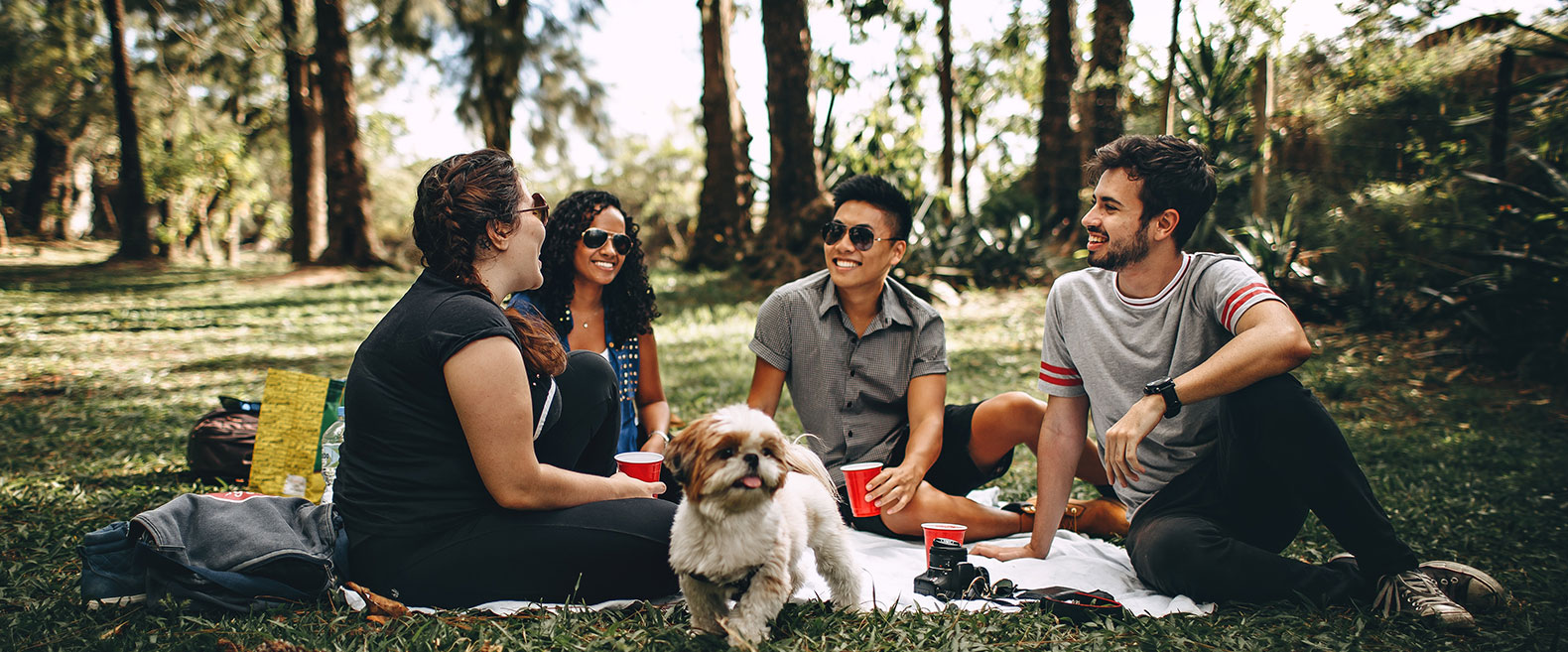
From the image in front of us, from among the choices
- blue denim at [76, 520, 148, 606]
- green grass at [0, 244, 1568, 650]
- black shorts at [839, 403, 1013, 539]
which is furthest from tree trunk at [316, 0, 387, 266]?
black shorts at [839, 403, 1013, 539]

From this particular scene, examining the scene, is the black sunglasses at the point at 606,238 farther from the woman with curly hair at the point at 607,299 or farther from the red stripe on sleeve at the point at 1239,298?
the red stripe on sleeve at the point at 1239,298

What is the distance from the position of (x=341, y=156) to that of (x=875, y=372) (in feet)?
52.9

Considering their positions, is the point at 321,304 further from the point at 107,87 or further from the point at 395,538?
the point at 107,87

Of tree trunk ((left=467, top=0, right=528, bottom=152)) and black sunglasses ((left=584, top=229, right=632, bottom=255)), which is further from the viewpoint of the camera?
tree trunk ((left=467, top=0, right=528, bottom=152))

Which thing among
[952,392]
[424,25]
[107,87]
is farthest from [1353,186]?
[107,87]

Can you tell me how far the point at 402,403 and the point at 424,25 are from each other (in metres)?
18.1

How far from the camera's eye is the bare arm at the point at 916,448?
10.0 ft

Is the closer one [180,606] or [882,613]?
[180,606]

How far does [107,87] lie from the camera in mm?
22859

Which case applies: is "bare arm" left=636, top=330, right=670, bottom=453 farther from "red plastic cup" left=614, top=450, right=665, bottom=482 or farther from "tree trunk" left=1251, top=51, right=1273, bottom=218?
"tree trunk" left=1251, top=51, right=1273, bottom=218

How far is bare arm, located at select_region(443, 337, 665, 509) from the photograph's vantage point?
221 cm

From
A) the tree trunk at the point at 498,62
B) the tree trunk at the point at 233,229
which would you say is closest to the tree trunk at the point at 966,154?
the tree trunk at the point at 498,62

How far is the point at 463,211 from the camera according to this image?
238cm

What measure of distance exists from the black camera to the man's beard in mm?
1184
